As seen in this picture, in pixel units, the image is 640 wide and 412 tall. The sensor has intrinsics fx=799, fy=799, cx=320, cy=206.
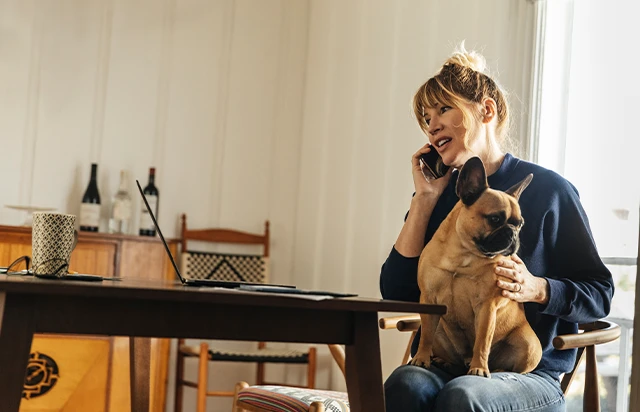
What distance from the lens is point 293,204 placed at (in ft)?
17.1

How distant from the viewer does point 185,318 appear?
135cm

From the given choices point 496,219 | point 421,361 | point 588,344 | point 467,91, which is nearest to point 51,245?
point 421,361

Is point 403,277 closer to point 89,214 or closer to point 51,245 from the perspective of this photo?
point 51,245

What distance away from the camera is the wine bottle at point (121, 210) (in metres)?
4.64

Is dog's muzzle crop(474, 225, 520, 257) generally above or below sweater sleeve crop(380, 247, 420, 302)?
above

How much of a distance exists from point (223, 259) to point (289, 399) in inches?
101

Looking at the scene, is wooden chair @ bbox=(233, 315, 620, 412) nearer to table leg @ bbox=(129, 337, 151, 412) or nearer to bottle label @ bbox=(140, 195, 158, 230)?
table leg @ bbox=(129, 337, 151, 412)

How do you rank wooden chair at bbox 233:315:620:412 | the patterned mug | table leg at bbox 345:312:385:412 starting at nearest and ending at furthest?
table leg at bbox 345:312:385:412
the patterned mug
wooden chair at bbox 233:315:620:412

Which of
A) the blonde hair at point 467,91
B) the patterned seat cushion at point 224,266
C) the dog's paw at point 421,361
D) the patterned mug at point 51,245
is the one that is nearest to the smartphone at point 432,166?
the blonde hair at point 467,91

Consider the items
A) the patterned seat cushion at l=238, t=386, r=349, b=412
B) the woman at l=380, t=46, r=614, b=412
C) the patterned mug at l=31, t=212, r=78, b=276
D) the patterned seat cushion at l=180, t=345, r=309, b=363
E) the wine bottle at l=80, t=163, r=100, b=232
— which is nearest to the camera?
the patterned mug at l=31, t=212, r=78, b=276

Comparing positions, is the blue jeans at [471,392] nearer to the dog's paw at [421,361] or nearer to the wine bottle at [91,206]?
the dog's paw at [421,361]

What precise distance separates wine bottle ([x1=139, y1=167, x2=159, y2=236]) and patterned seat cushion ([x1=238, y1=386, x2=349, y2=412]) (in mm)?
2307

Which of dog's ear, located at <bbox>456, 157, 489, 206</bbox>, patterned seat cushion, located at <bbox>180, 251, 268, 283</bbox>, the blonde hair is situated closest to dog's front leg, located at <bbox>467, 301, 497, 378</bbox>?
dog's ear, located at <bbox>456, 157, 489, 206</bbox>

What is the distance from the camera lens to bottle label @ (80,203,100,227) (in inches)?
179
